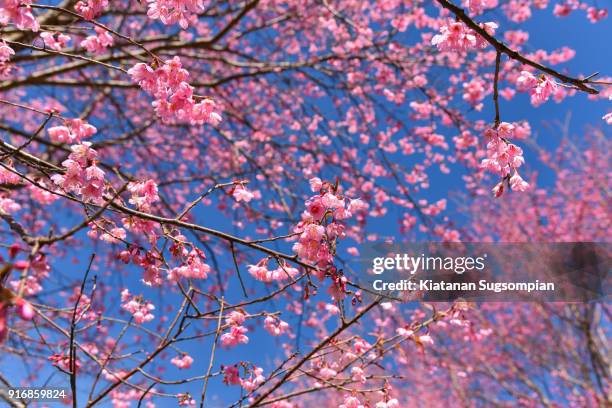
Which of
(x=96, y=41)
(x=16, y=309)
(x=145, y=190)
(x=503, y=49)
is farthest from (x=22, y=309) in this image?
(x=96, y=41)

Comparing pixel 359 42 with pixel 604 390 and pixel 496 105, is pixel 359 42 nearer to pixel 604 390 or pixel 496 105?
pixel 496 105

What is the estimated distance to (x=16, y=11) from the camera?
2.02 meters

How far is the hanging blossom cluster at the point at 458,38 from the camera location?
2.39m

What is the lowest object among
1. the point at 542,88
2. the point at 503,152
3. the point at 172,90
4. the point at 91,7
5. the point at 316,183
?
the point at 316,183

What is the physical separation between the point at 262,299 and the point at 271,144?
4987 millimetres

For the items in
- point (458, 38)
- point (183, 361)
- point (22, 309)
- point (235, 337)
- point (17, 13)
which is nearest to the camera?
point (22, 309)

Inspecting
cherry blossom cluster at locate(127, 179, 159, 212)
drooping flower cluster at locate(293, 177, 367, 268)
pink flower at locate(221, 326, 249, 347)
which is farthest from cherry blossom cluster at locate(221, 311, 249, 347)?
cherry blossom cluster at locate(127, 179, 159, 212)

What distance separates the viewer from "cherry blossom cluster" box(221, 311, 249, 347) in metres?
2.54

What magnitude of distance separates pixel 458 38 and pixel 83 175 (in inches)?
81.7

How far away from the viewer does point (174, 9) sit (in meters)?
2.27

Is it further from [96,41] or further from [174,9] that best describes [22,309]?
[96,41]

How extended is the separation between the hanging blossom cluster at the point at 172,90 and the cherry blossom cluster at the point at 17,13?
470 mm

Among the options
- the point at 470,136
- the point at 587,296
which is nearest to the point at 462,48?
the point at 470,136

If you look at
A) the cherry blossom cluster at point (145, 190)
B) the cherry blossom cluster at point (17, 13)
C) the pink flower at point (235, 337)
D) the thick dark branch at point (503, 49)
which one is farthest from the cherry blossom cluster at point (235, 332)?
the thick dark branch at point (503, 49)
